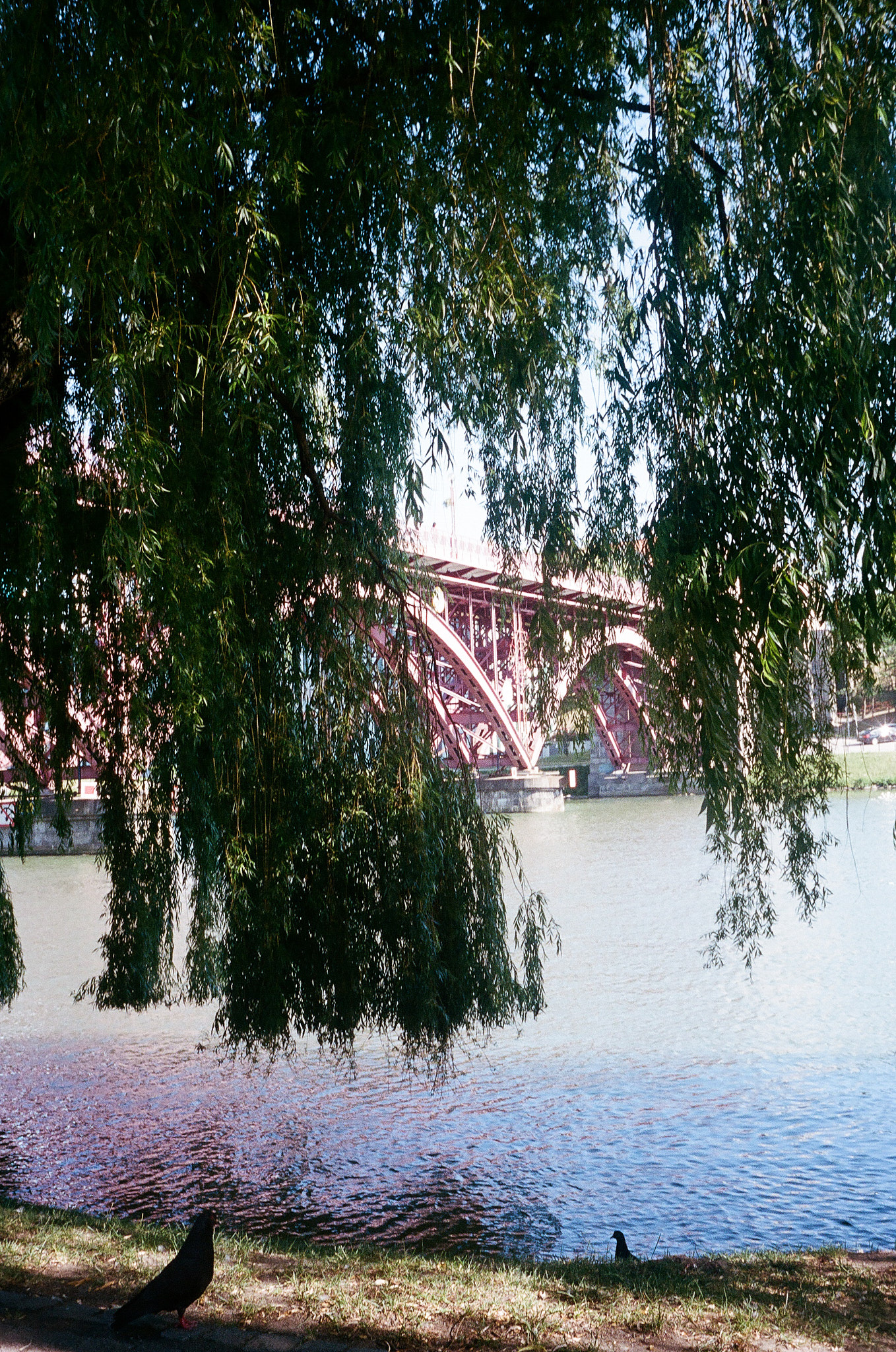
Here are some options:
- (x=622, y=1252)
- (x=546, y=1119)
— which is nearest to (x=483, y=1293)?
(x=622, y=1252)

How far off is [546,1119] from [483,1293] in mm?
3674

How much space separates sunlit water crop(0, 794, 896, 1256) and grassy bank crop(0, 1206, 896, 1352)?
113cm

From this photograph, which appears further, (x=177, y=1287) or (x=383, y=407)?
(x=383, y=407)

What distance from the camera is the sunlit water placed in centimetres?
529

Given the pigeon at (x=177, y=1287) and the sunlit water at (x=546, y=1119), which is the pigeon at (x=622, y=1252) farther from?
the pigeon at (x=177, y=1287)

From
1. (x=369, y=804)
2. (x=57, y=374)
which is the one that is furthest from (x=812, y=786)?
(x=57, y=374)

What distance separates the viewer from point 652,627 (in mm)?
3271

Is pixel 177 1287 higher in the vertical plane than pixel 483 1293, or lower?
higher

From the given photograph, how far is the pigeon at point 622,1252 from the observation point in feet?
13.8

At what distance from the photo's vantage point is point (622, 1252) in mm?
4297

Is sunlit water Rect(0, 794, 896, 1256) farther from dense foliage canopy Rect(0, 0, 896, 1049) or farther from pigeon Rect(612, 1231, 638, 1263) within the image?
dense foliage canopy Rect(0, 0, 896, 1049)

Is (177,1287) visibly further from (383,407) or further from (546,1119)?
(546,1119)

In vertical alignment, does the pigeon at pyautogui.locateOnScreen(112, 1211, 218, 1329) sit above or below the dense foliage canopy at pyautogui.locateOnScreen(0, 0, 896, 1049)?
below

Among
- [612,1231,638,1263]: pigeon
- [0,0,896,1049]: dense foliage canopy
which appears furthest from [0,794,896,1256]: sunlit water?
[0,0,896,1049]: dense foliage canopy
